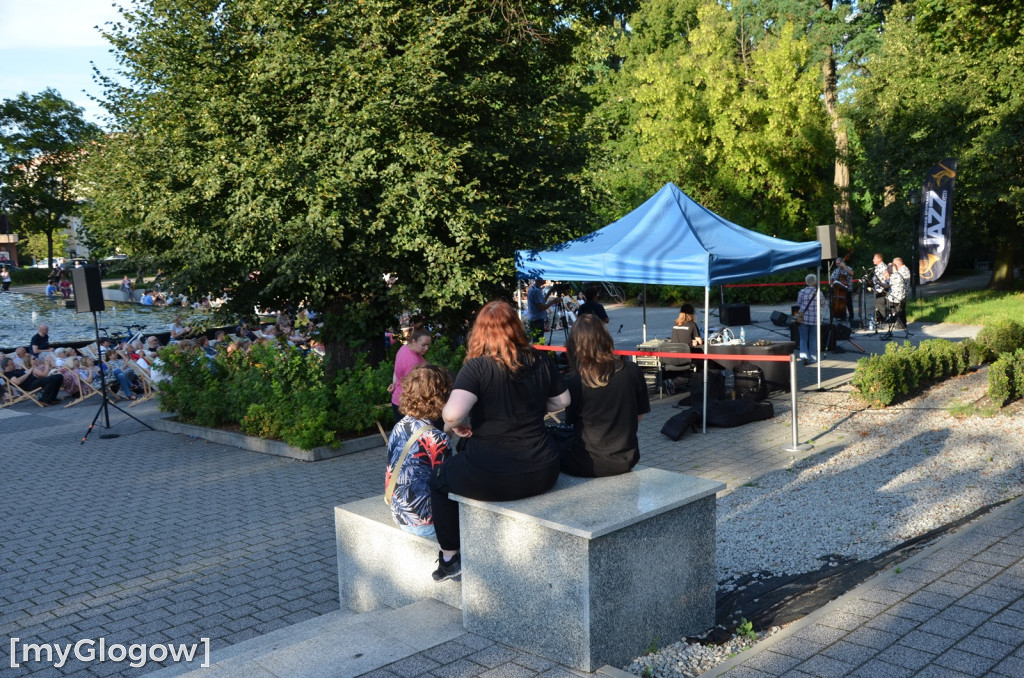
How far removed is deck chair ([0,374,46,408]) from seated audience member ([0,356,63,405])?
0.22 ft

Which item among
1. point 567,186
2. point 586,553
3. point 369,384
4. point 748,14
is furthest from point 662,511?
point 748,14

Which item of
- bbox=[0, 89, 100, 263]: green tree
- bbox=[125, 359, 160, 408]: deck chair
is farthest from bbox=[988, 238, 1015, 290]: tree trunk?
bbox=[0, 89, 100, 263]: green tree

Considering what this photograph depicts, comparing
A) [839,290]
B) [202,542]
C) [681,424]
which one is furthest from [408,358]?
[839,290]

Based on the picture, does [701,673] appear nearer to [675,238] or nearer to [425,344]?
[425,344]

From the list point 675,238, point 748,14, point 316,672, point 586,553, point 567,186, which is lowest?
point 316,672

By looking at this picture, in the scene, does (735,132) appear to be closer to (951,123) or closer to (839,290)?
(951,123)

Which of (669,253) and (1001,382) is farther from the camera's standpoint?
(669,253)

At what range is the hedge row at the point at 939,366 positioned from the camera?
10.8 m

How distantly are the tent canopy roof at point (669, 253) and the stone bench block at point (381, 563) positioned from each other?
6562 mm

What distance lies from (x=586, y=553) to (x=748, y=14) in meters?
33.4

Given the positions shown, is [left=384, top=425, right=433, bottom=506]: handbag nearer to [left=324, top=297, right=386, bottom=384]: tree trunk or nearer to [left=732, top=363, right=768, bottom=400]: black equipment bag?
[left=324, top=297, right=386, bottom=384]: tree trunk

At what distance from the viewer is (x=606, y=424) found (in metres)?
4.96

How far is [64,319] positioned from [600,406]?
1626 inches

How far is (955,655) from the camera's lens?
4.03 m
